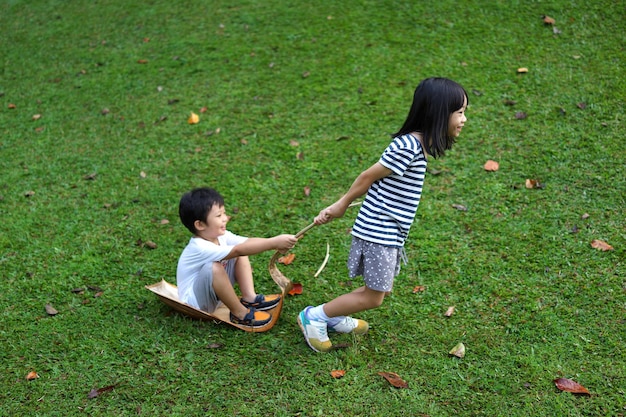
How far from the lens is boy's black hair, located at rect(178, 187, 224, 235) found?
358 cm

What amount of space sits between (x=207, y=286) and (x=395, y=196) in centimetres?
128

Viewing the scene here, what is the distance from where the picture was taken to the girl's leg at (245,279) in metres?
3.87

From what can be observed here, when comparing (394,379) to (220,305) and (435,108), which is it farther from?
(435,108)

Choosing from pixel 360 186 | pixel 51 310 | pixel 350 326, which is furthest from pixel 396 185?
pixel 51 310

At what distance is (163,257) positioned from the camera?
14.8 ft

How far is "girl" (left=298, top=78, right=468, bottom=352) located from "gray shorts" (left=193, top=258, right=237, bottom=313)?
727 mm

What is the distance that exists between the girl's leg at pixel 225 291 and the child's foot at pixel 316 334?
0.41m

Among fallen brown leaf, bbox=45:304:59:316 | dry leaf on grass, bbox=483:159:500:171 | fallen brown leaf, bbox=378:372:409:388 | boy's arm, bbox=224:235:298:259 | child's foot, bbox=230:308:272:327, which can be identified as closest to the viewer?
fallen brown leaf, bbox=378:372:409:388

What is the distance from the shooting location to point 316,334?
3545 millimetres

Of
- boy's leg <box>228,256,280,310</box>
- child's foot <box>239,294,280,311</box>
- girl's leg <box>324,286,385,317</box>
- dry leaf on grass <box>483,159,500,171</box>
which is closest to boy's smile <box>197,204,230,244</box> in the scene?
boy's leg <box>228,256,280,310</box>

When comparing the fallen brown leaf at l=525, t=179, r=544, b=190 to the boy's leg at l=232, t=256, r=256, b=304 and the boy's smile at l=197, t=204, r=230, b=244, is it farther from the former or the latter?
the boy's smile at l=197, t=204, r=230, b=244

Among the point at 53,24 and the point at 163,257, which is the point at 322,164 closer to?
the point at 163,257

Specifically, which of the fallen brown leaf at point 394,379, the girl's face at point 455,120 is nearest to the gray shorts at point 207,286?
the fallen brown leaf at point 394,379

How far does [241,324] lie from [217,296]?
23 cm
